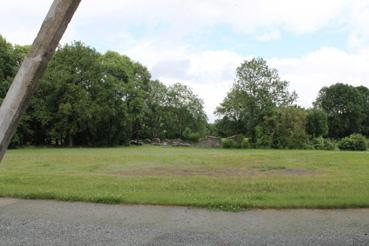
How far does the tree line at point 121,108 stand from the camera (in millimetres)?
35656

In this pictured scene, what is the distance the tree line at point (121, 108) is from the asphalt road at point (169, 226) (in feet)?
96.7

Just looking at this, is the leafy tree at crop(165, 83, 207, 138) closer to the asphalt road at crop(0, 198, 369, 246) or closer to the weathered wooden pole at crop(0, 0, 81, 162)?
the asphalt road at crop(0, 198, 369, 246)

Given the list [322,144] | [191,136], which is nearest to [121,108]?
[191,136]

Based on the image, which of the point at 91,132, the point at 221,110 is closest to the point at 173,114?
the point at 221,110

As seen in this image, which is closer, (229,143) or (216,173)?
(216,173)

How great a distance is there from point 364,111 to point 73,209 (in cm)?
6643

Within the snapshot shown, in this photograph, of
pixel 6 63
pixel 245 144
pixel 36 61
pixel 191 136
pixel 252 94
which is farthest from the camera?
pixel 191 136

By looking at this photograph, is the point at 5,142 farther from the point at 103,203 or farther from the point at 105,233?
the point at 103,203

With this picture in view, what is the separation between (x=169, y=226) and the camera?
5520 millimetres

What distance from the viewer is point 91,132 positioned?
1511 inches

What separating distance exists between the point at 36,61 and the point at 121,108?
122 feet

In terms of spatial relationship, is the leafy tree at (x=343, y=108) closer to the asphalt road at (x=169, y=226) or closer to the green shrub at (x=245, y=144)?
the green shrub at (x=245, y=144)

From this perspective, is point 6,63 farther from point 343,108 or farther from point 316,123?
point 343,108

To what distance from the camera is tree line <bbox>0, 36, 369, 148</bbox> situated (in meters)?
35.7
